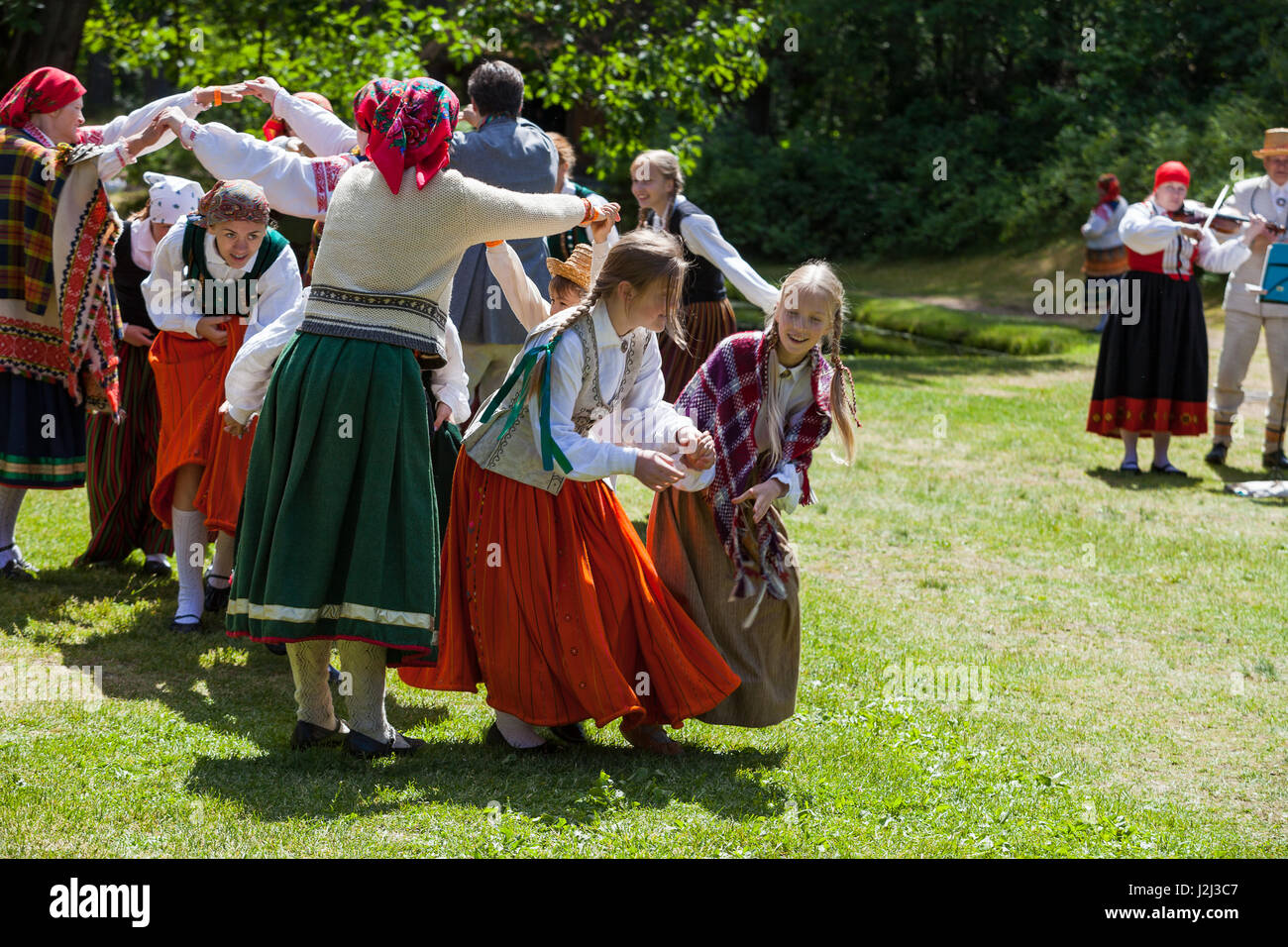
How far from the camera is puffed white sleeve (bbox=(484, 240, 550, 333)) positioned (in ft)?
14.5

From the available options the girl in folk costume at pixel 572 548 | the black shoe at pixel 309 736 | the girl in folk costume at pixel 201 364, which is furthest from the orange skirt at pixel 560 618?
the girl in folk costume at pixel 201 364

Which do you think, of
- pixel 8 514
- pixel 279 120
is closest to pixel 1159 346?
pixel 279 120

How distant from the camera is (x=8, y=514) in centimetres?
629

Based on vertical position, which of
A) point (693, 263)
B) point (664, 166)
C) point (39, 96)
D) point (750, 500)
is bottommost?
point (750, 500)

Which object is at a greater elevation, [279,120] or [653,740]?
[279,120]

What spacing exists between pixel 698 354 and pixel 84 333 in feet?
10.2

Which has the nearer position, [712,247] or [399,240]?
[399,240]

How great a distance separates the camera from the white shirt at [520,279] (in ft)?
14.5

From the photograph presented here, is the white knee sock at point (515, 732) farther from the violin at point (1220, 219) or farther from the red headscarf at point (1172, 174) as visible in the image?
the violin at point (1220, 219)

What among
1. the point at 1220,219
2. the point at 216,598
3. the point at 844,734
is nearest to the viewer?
the point at 844,734

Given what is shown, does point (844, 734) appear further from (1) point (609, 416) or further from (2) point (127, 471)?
(2) point (127, 471)

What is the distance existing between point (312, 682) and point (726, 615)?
1304mm

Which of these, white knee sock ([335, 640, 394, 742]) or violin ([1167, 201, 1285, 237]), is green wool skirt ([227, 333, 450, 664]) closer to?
white knee sock ([335, 640, 394, 742])

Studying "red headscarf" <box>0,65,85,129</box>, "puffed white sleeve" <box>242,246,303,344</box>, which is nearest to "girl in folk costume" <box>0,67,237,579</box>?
"red headscarf" <box>0,65,85,129</box>
